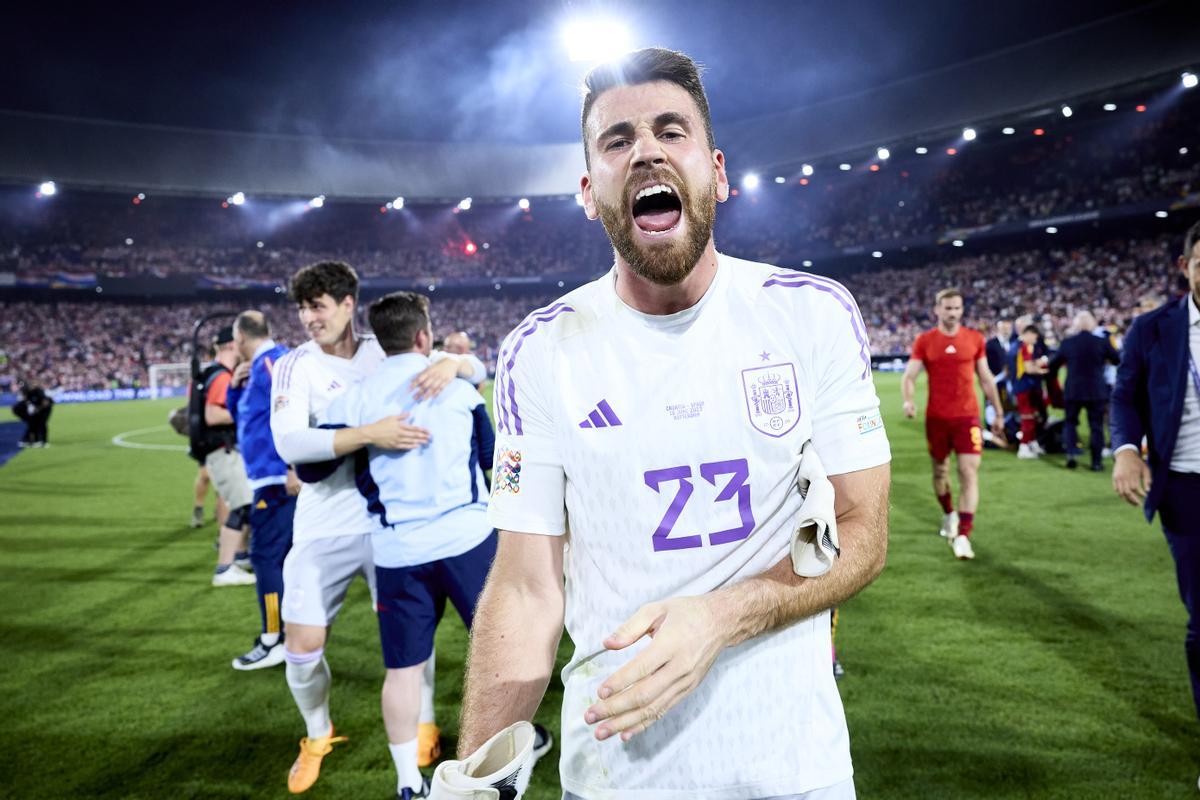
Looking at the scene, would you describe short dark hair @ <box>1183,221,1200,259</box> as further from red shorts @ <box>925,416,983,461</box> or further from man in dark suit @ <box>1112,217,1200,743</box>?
red shorts @ <box>925,416,983,461</box>

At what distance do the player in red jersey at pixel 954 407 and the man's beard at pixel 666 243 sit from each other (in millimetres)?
6294

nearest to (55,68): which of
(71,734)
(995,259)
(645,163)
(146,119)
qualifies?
(146,119)

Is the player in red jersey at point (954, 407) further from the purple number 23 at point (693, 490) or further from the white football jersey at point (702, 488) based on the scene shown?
the purple number 23 at point (693, 490)

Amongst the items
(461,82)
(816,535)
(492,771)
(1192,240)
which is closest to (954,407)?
(1192,240)

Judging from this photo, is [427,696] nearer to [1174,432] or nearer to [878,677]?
[878,677]

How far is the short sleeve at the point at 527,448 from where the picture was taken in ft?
5.61

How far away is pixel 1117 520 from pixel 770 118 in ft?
134

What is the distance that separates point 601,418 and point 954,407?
6639 mm

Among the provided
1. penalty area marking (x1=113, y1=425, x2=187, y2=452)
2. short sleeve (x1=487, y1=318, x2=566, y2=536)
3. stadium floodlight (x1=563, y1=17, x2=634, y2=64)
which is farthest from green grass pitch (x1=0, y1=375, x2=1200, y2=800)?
stadium floodlight (x1=563, y1=17, x2=634, y2=64)

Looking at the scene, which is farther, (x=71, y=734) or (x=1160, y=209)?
(x=1160, y=209)

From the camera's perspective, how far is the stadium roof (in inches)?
1055

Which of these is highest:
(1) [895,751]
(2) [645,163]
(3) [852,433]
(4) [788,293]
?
→ (2) [645,163]

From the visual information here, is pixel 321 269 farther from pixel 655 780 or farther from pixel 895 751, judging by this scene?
pixel 895 751

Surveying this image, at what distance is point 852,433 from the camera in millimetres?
1618
